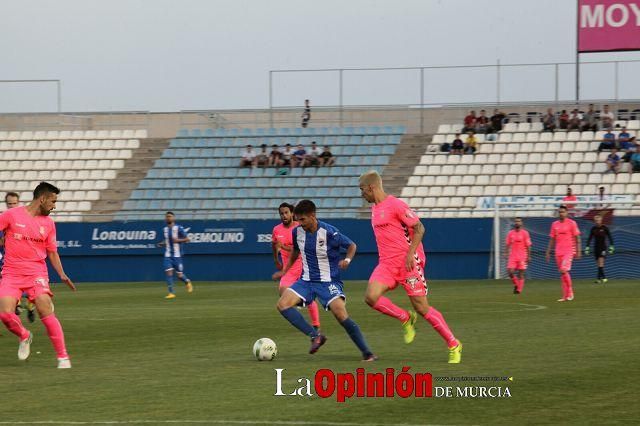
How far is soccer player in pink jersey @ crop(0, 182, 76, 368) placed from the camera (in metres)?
13.0

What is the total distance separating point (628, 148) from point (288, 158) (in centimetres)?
1291

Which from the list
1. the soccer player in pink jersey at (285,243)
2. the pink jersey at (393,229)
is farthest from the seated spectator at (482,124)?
the pink jersey at (393,229)

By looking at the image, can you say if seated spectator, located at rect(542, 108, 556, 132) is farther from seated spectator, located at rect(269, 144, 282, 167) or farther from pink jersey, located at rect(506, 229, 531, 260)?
pink jersey, located at rect(506, 229, 531, 260)

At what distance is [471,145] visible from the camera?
44.2m

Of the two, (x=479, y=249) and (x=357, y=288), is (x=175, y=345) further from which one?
(x=479, y=249)

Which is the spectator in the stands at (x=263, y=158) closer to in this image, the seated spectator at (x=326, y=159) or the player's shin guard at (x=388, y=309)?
the seated spectator at (x=326, y=159)

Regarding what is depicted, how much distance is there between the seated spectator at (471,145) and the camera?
44156 mm

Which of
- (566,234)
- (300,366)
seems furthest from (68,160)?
(300,366)

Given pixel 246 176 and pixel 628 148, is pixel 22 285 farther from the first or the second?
pixel 246 176

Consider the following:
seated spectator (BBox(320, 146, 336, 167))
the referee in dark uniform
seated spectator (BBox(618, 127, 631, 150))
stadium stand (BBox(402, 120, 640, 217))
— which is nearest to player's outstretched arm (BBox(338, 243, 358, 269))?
the referee in dark uniform

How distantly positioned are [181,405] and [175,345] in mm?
6158

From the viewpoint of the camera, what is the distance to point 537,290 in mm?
30688

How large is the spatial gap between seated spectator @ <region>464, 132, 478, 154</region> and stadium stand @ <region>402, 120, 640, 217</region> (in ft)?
0.60

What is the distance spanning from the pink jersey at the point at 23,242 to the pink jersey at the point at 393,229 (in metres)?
3.82
